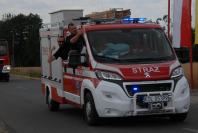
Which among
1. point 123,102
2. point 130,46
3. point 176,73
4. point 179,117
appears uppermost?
point 130,46

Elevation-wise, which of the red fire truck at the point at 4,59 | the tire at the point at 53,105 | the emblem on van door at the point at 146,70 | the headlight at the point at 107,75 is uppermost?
the emblem on van door at the point at 146,70

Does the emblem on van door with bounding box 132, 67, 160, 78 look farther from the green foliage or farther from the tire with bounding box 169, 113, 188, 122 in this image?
the green foliage

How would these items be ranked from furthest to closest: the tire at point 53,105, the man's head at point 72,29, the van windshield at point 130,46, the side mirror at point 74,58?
the tire at point 53,105
the man's head at point 72,29
the side mirror at point 74,58
the van windshield at point 130,46

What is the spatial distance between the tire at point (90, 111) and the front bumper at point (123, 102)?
0.75ft

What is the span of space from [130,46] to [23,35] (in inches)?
5088

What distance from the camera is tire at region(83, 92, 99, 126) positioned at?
1255cm

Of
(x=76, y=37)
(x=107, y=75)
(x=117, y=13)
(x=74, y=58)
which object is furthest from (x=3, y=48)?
(x=107, y=75)

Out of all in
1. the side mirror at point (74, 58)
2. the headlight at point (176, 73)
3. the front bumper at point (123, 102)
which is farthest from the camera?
the side mirror at point (74, 58)

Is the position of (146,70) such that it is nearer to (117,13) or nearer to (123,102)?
(123,102)

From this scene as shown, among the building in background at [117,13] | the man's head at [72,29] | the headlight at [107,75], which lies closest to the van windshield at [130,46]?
the headlight at [107,75]

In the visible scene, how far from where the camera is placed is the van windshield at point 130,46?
12.8 m

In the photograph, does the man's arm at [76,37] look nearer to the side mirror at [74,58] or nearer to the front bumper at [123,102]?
the side mirror at [74,58]

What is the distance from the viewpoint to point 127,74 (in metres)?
12.2

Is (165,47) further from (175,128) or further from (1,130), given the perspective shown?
(1,130)
